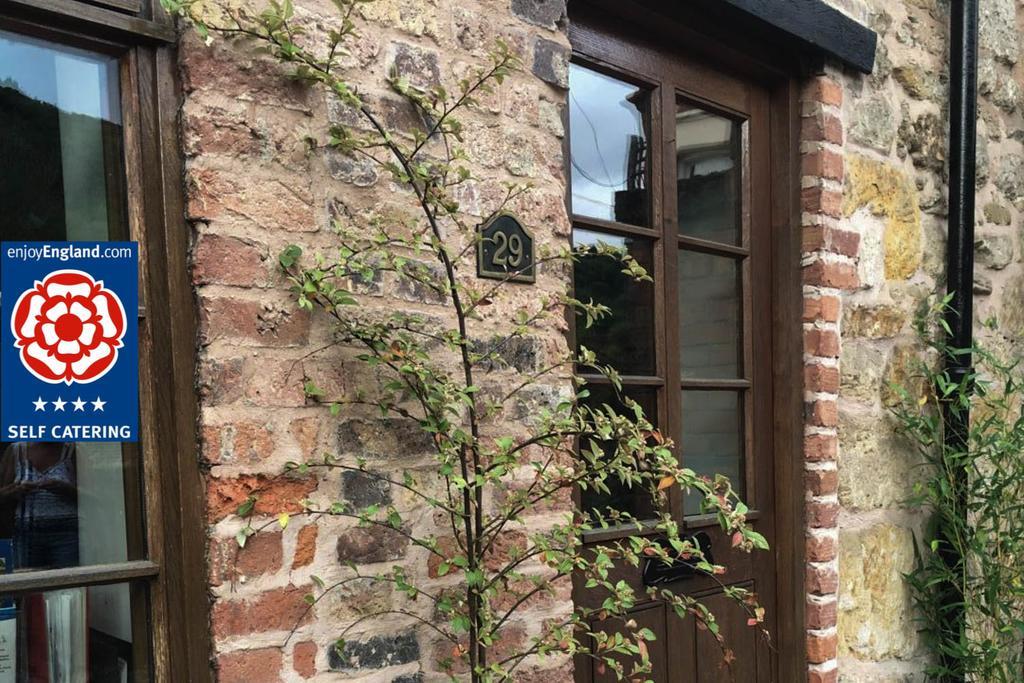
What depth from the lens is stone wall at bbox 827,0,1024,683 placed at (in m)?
2.94

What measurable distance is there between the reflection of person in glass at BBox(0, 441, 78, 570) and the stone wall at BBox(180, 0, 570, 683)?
22 cm

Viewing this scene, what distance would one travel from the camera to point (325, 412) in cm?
169

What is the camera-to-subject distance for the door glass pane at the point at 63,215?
146 cm

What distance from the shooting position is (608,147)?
248 cm

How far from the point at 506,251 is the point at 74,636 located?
108 centimetres

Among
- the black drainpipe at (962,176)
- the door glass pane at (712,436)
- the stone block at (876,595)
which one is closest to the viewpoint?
the door glass pane at (712,436)

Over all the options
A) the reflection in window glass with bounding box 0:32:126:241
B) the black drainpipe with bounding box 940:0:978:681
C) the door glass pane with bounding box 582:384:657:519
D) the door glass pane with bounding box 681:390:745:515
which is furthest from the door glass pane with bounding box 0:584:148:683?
the black drainpipe with bounding box 940:0:978:681

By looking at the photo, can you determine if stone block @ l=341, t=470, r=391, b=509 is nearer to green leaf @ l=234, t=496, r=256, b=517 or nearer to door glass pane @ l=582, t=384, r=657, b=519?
green leaf @ l=234, t=496, r=256, b=517

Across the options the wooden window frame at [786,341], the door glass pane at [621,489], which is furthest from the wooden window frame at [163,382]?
the wooden window frame at [786,341]

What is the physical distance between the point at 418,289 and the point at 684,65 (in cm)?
127

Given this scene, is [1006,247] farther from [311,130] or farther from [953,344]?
[311,130]

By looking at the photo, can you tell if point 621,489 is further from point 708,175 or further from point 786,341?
point 708,175

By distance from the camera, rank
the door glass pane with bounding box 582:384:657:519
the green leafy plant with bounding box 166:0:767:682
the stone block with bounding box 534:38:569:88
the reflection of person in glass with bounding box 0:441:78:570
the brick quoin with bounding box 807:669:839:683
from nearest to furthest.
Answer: the reflection of person in glass with bounding box 0:441:78:570 → the green leafy plant with bounding box 166:0:767:682 → the stone block with bounding box 534:38:569:88 → the door glass pane with bounding box 582:384:657:519 → the brick quoin with bounding box 807:669:839:683

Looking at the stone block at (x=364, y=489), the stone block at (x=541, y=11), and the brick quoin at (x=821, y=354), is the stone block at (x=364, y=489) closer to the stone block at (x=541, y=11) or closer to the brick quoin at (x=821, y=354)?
the stone block at (x=541, y=11)
